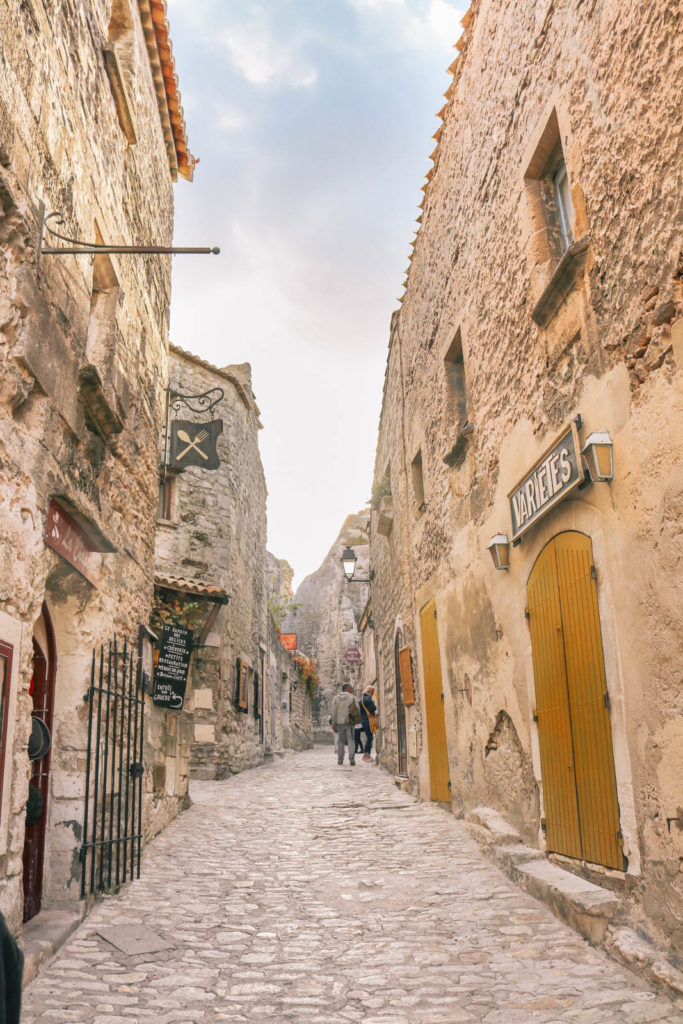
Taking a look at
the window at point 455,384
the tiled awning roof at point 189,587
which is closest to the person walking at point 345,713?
the tiled awning roof at point 189,587

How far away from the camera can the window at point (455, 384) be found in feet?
24.5

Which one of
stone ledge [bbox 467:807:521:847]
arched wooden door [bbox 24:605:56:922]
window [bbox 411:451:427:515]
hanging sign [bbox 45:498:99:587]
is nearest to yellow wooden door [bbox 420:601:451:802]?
stone ledge [bbox 467:807:521:847]

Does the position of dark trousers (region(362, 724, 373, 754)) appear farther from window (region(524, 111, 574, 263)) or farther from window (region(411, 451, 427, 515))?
window (region(524, 111, 574, 263))

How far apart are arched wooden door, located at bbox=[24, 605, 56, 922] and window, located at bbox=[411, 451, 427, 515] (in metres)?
5.54

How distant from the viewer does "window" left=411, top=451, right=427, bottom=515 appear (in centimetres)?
968

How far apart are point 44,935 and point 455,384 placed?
5742mm

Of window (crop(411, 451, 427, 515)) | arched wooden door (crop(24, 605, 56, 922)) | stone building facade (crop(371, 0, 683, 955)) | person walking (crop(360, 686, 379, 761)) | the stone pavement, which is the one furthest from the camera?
person walking (crop(360, 686, 379, 761))

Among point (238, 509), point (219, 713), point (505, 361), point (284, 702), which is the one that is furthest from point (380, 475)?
point (284, 702)

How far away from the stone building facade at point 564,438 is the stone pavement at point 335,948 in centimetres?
44

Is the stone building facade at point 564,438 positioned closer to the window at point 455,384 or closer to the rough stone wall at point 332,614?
the window at point 455,384

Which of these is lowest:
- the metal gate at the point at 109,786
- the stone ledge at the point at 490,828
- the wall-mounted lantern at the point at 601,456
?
the stone ledge at the point at 490,828

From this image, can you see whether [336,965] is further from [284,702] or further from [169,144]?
[284,702]

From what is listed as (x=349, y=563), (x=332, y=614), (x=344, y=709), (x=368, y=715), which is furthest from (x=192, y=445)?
(x=332, y=614)

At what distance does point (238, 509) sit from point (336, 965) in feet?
37.3
